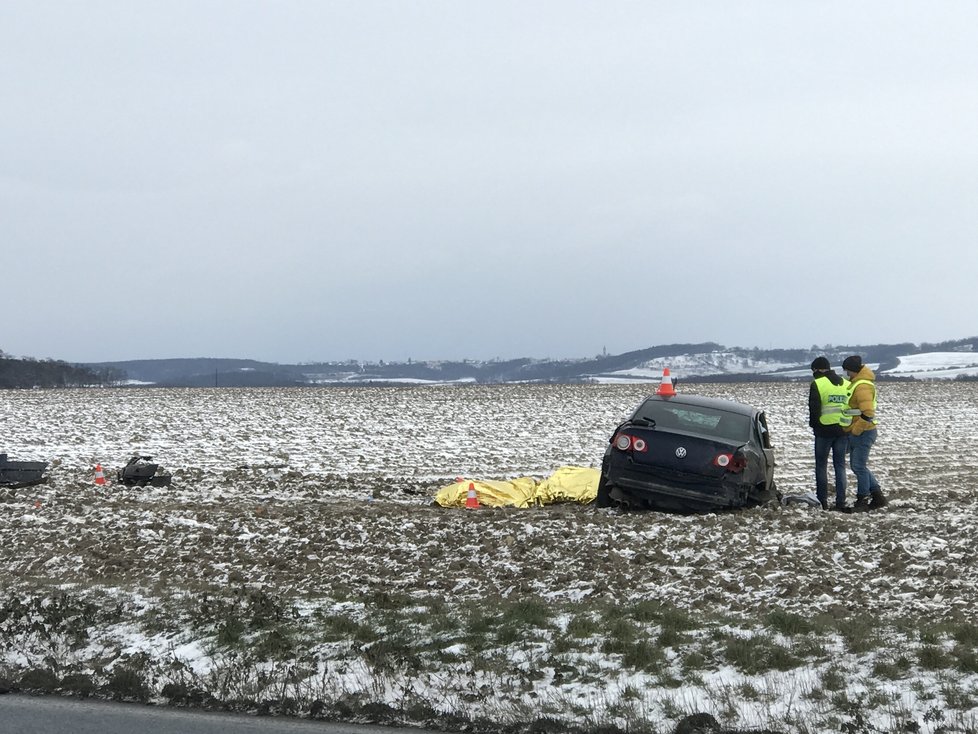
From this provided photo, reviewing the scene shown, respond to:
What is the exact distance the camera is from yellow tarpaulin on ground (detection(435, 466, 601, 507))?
45.1ft

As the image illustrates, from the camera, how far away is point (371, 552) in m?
10.1

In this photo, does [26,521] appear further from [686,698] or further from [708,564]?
[686,698]

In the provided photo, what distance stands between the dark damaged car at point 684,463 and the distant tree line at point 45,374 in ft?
238

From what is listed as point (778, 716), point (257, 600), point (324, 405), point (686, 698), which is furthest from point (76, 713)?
point (324, 405)

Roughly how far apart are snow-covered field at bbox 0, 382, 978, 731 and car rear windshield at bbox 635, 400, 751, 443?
1.22m

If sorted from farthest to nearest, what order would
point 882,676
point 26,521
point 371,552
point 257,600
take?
point 26,521
point 371,552
point 257,600
point 882,676

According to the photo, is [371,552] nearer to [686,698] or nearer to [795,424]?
[686,698]

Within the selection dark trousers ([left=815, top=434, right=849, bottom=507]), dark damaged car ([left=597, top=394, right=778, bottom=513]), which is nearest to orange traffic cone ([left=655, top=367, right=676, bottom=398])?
dark damaged car ([left=597, top=394, right=778, bottom=513])

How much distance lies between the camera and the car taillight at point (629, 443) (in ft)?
39.5

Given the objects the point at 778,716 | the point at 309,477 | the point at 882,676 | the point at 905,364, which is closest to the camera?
the point at 778,716

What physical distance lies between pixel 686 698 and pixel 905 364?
110512 mm

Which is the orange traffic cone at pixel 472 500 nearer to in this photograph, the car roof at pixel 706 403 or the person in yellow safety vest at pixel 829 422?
the car roof at pixel 706 403

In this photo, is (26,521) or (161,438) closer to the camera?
(26,521)

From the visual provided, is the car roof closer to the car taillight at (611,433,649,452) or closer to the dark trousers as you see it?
the car taillight at (611,433,649,452)
